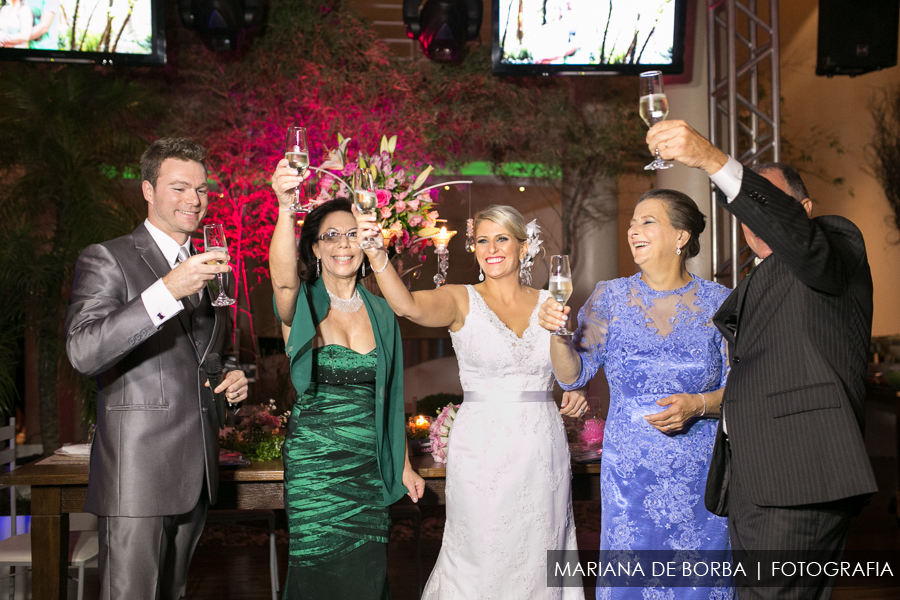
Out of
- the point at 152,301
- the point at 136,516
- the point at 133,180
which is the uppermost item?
the point at 133,180

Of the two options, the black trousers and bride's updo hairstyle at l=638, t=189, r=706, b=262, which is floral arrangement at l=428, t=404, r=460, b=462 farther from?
the black trousers

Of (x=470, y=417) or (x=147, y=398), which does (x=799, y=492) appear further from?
(x=147, y=398)

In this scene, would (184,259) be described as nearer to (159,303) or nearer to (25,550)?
(159,303)

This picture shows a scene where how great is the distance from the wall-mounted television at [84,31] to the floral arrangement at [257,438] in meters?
2.95

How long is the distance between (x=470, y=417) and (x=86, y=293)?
1.37 m

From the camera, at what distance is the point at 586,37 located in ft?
17.2

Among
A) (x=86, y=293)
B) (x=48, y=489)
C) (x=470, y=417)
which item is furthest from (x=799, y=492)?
(x=48, y=489)

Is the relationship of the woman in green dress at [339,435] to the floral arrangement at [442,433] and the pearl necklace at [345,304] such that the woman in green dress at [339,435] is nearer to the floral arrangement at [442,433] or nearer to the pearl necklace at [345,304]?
the pearl necklace at [345,304]

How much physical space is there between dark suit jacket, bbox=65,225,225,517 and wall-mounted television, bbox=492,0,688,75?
11.5ft

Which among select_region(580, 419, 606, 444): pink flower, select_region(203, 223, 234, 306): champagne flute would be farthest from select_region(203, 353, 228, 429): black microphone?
select_region(580, 419, 606, 444): pink flower

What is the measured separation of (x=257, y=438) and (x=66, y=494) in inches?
32.3

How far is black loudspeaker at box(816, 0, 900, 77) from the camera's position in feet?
17.3

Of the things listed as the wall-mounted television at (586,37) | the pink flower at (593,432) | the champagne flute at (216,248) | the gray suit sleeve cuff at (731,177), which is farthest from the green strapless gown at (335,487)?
the wall-mounted television at (586,37)

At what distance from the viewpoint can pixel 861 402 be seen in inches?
76.5
